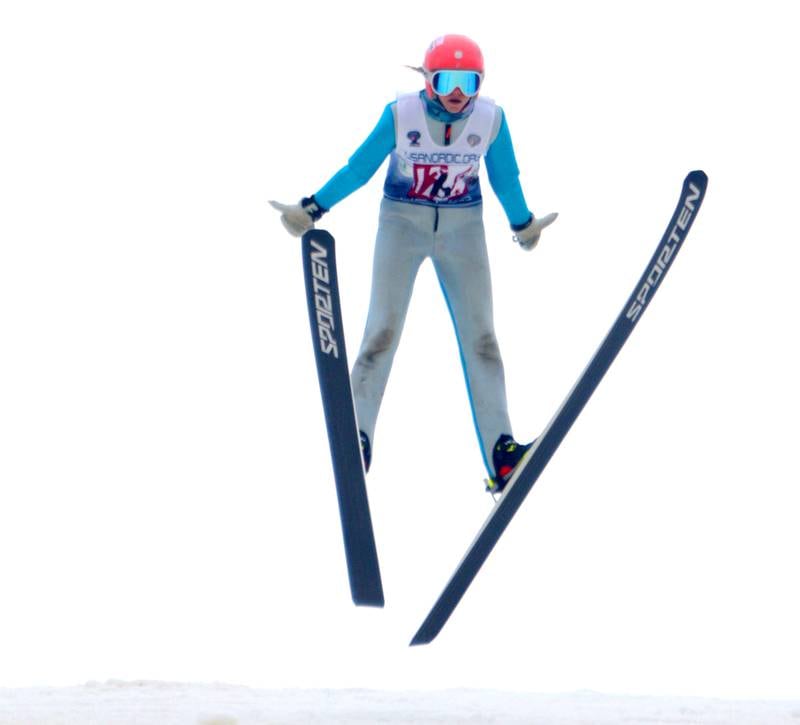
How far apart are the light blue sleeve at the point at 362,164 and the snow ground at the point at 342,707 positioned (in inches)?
87.8

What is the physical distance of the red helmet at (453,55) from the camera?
588 cm

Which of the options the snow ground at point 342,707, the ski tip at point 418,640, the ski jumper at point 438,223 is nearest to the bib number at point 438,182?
the ski jumper at point 438,223

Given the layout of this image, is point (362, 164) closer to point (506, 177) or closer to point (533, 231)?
point (506, 177)

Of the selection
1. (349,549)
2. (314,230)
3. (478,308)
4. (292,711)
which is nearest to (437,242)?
(478,308)

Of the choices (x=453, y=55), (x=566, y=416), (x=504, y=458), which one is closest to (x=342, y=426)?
(x=504, y=458)

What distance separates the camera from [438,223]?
6.17 metres

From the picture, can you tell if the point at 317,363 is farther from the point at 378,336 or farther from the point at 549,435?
the point at 549,435

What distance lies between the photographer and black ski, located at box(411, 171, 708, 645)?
233 inches

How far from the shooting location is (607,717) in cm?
614

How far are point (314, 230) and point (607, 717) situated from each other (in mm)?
2535

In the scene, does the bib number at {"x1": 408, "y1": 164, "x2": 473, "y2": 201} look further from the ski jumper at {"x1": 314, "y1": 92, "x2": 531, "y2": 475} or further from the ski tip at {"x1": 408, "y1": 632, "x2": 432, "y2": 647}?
the ski tip at {"x1": 408, "y1": 632, "x2": 432, "y2": 647}

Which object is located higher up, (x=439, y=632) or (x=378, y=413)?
(x=378, y=413)

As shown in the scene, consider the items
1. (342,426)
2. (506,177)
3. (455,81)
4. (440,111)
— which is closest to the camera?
(342,426)

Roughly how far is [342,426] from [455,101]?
58.9 inches
